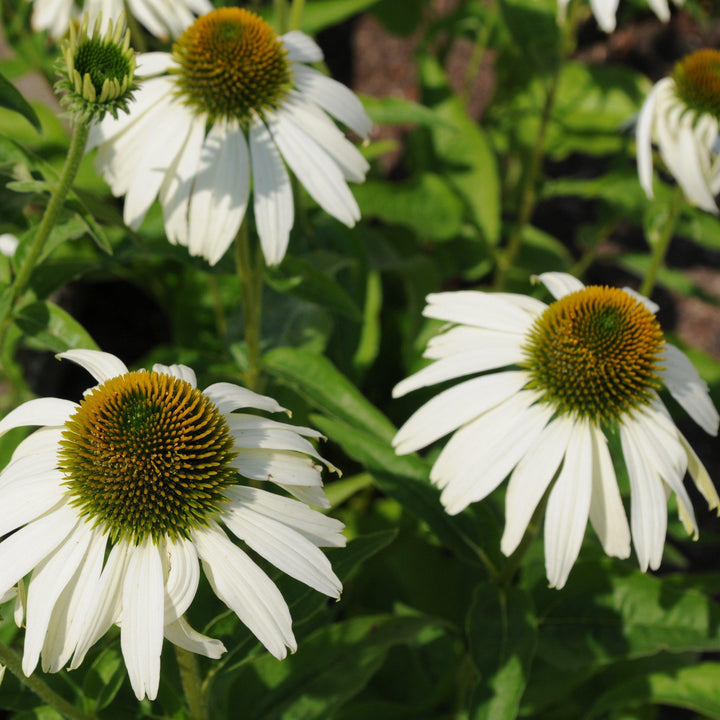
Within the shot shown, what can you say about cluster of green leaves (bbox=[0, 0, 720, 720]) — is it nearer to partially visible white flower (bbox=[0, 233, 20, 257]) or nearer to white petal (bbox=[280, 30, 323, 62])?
partially visible white flower (bbox=[0, 233, 20, 257])

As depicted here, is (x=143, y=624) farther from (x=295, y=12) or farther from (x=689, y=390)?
(x=295, y=12)

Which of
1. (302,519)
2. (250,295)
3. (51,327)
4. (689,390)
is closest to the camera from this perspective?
(302,519)

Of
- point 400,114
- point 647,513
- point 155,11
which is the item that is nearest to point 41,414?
point 647,513

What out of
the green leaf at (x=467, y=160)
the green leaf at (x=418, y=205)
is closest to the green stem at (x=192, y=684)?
the green leaf at (x=418, y=205)

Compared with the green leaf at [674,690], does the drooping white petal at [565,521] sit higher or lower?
higher

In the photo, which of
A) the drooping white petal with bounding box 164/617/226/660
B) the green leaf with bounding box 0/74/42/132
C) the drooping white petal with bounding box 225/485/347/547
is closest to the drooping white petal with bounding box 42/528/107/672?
the drooping white petal with bounding box 164/617/226/660

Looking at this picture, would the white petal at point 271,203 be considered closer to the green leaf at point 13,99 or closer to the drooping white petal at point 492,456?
the green leaf at point 13,99
